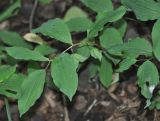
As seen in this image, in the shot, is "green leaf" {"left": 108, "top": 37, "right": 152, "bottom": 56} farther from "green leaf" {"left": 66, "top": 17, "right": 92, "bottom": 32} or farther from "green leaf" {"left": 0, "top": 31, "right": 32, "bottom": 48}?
"green leaf" {"left": 0, "top": 31, "right": 32, "bottom": 48}

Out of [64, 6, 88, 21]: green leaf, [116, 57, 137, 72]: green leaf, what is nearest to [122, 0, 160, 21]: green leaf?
[116, 57, 137, 72]: green leaf

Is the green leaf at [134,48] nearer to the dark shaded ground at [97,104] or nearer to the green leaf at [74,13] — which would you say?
the dark shaded ground at [97,104]

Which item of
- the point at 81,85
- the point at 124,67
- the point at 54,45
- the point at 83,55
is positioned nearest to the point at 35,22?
the point at 54,45

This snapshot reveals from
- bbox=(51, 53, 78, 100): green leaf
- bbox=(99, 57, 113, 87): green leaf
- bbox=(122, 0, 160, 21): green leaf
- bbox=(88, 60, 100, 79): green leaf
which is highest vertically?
bbox=(122, 0, 160, 21): green leaf

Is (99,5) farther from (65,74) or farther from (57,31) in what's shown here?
(65,74)

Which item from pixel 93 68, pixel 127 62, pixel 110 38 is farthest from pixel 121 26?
pixel 127 62

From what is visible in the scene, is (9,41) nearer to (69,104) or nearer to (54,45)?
(54,45)
